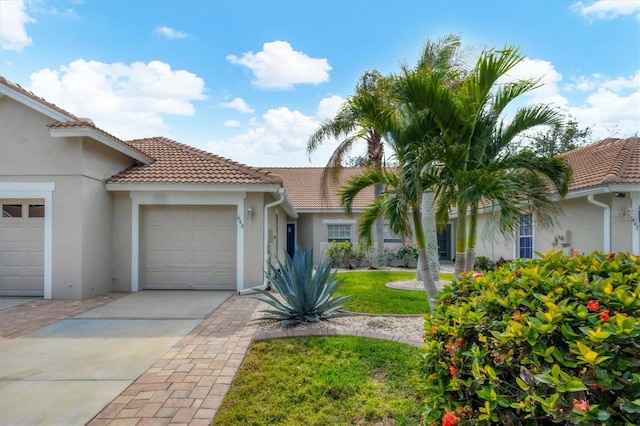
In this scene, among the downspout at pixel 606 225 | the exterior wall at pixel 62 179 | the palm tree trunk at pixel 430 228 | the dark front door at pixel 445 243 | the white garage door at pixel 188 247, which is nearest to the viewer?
the exterior wall at pixel 62 179

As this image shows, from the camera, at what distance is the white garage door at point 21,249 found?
10.8 meters

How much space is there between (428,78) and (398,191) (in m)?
1.94

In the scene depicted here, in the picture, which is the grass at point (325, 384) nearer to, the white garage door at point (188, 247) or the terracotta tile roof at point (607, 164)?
the white garage door at point (188, 247)

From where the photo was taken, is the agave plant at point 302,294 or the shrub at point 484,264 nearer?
the agave plant at point 302,294

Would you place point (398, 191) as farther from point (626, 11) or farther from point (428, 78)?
point (626, 11)

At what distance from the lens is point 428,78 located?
621 cm

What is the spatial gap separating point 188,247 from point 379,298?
20.2 ft

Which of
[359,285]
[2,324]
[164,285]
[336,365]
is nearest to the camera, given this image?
[336,365]

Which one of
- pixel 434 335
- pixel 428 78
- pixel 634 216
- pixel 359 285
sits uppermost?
pixel 428 78

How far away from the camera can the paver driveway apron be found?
4160 mm

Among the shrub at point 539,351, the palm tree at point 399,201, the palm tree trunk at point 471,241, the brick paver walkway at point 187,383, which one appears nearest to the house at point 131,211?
the palm tree at point 399,201

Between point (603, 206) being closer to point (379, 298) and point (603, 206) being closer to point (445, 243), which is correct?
point (379, 298)

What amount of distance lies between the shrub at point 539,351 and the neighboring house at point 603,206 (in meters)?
7.28

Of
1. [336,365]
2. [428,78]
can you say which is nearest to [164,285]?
[336,365]
